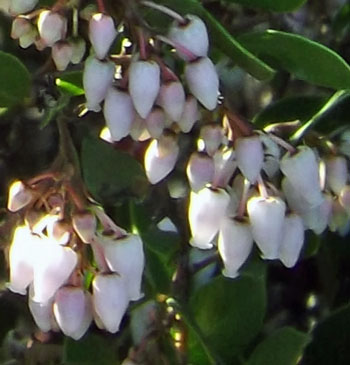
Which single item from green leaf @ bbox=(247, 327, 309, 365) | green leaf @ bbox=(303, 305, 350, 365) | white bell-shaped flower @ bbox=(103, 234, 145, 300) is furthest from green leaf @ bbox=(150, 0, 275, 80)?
green leaf @ bbox=(303, 305, 350, 365)

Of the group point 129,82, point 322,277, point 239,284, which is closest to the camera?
point 129,82

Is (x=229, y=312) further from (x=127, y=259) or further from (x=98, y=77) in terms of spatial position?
(x=98, y=77)

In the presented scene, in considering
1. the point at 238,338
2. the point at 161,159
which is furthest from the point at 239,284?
the point at 161,159

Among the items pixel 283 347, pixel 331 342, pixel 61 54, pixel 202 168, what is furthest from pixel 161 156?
pixel 331 342

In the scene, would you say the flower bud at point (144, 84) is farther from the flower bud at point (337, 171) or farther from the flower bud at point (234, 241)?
the flower bud at point (337, 171)

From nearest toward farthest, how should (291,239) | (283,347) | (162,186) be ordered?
(291,239), (283,347), (162,186)

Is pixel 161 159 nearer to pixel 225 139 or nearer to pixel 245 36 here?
pixel 225 139

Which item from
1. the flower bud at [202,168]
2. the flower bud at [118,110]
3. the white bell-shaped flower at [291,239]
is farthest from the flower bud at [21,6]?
the white bell-shaped flower at [291,239]
